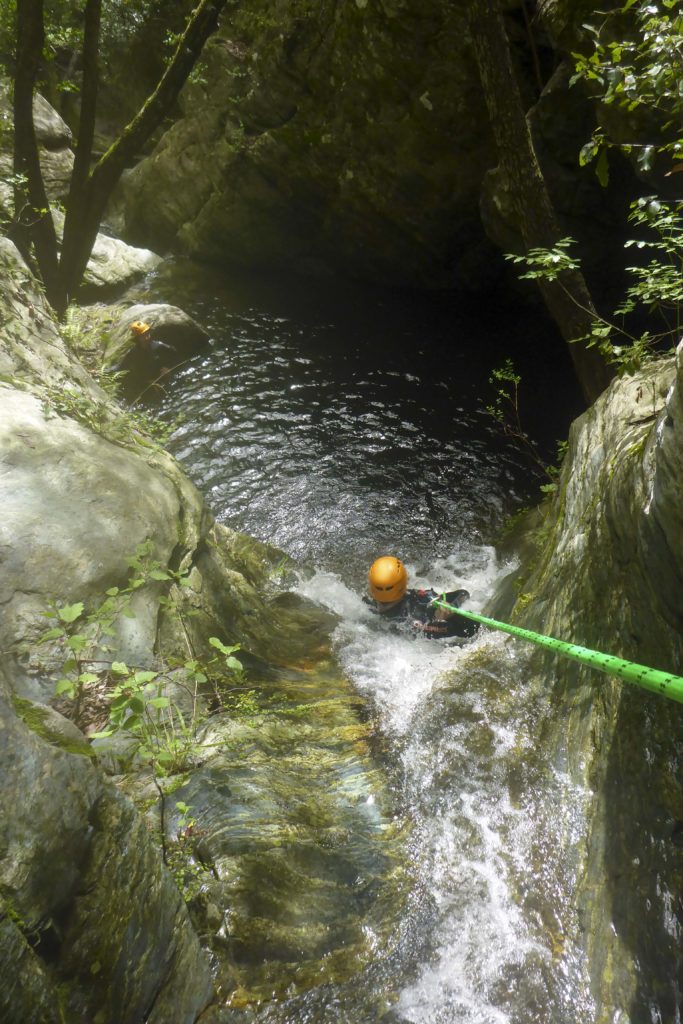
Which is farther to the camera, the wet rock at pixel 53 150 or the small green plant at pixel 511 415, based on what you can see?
the wet rock at pixel 53 150

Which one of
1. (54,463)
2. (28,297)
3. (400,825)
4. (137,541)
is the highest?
(28,297)

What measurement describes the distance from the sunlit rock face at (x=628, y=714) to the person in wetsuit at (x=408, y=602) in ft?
7.57

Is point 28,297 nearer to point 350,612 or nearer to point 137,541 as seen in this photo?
point 137,541

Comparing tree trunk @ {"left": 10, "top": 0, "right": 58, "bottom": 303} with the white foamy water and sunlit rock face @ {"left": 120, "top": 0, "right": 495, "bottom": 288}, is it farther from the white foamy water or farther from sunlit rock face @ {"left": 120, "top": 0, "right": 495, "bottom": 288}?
the white foamy water

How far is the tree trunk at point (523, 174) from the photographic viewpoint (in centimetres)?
719

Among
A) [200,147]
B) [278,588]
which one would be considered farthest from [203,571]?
[200,147]

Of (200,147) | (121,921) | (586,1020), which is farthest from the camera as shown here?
(200,147)

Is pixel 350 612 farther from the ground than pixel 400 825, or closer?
closer

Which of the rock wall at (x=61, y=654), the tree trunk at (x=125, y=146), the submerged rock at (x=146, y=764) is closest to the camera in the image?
the rock wall at (x=61, y=654)

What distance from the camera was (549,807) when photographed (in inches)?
159

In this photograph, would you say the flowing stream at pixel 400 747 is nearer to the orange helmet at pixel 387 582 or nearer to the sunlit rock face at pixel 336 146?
the orange helmet at pixel 387 582

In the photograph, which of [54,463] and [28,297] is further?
[28,297]

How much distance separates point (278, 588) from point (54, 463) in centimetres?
384

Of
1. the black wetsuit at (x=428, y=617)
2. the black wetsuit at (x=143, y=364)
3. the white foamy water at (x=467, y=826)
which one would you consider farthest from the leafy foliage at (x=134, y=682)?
the black wetsuit at (x=143, y=364)
